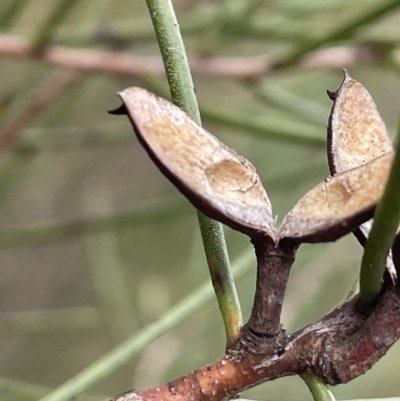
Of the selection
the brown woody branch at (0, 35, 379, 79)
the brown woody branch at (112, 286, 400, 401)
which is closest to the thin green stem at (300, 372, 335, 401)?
the brown woody branch at (112, 286, 400, 401)

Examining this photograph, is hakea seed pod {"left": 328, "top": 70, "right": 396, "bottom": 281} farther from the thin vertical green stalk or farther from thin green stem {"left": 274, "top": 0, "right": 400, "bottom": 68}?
thin green stem {"left": 274, "top": 0, "right": 400, "bottom": 68}

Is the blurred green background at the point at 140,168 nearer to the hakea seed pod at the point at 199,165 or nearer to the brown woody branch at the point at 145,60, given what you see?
the brown woody branch at the point at 145,60

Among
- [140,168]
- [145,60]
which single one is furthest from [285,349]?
[140,168]

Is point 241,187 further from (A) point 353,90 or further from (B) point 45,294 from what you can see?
(B) point 45,294

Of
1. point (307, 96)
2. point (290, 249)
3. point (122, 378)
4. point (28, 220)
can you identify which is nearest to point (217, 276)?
point (290, 249)

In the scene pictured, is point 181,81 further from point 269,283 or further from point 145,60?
point 145,60

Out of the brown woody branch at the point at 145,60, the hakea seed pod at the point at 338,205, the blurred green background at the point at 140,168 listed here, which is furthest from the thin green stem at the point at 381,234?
the brown woody branch at the point at 145,60
